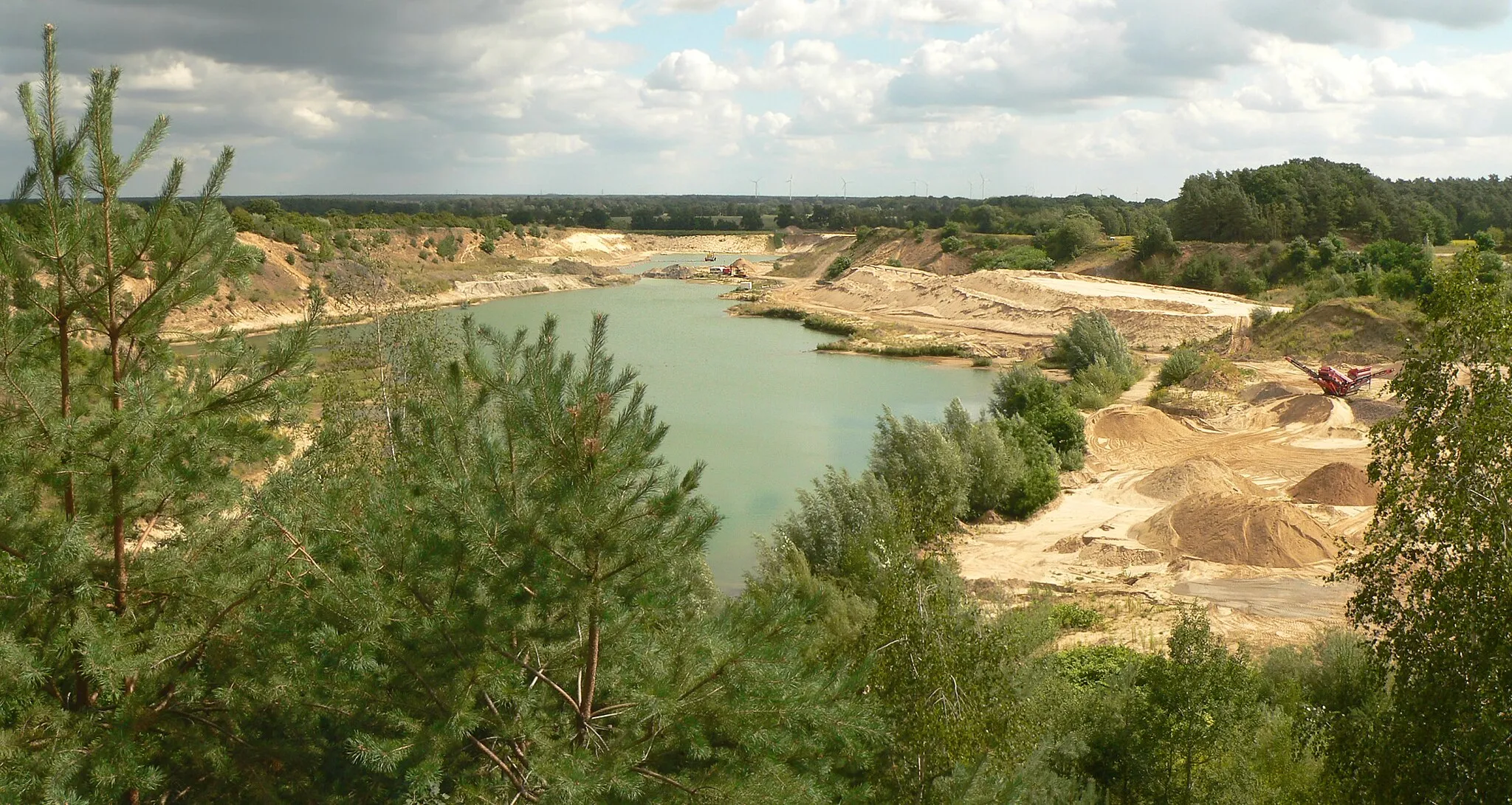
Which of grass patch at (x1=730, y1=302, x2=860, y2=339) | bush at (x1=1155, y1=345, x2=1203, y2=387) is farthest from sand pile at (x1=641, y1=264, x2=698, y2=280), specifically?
bush at (x1=1155, y1=345, x2=1203, y2=387)

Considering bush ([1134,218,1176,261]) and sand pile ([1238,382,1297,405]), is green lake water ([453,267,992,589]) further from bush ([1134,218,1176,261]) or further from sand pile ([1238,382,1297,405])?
bush ([1134,218,1176,261])

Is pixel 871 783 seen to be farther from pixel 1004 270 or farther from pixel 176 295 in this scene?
pixel 1004 270

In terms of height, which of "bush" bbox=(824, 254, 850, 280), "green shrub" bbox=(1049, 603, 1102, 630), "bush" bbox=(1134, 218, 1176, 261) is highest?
"bush" bbox=(1134, 218, 1176, 261)

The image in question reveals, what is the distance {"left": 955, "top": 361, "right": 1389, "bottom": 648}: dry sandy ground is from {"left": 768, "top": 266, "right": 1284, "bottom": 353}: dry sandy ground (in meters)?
17.2

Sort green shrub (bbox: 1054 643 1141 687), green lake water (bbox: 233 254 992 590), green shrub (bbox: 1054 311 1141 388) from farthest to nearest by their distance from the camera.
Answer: green shrub (bbox: 1054 311 1141 388), green lake water (bbox: 233 254 992 590), green shrub (bbox: 1054 643 1141 687)

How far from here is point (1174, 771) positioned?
784cm

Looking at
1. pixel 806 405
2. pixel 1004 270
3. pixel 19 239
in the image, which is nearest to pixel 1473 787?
pixel 19 239

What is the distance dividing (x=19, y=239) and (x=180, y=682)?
2363mm

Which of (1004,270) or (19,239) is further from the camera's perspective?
(1004,270)

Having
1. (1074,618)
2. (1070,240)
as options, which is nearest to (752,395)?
(1074,618)

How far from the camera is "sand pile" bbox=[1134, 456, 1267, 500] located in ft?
68.3

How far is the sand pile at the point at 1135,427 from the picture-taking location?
26.2 metres

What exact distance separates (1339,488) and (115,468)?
20.6m

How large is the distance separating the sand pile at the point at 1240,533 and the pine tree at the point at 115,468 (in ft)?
51.7
